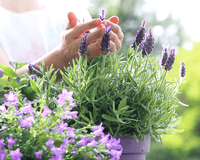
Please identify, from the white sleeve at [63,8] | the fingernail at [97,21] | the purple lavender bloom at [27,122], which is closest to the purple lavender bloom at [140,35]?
the fingernail at [97,21]

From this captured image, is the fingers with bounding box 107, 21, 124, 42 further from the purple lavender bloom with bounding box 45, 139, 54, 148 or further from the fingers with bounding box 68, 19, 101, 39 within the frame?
the purple lavender bloom with bounding box 45, 139, 54, 148

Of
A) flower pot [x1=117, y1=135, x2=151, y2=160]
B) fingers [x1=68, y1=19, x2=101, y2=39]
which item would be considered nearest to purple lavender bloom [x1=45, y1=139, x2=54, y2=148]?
flower pot [x1=117, y1=135, x2=151, y2=160]

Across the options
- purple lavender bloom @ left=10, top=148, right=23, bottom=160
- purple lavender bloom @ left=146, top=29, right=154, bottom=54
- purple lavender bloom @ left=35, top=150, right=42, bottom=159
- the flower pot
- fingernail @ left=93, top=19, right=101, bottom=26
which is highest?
fingernail @ left=93, top=19, right=101, bottom=26

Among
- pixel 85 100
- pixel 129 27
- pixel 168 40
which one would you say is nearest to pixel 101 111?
pixel 85 100

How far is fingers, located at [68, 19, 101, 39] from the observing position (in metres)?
0.62

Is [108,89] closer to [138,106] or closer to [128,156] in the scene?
[138,106]

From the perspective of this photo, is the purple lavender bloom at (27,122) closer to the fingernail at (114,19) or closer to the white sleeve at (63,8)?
the fingernail at (114,19)

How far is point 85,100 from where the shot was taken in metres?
0.57

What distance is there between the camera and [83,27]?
63cm

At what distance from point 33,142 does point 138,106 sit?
1.08 ft

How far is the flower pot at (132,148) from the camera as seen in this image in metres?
0.60

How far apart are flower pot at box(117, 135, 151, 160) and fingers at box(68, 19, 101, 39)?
0.32 metres

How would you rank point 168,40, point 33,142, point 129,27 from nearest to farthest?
point 33,142 < point 129,27 < point 168,40

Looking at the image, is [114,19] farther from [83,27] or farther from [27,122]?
[27,122]
